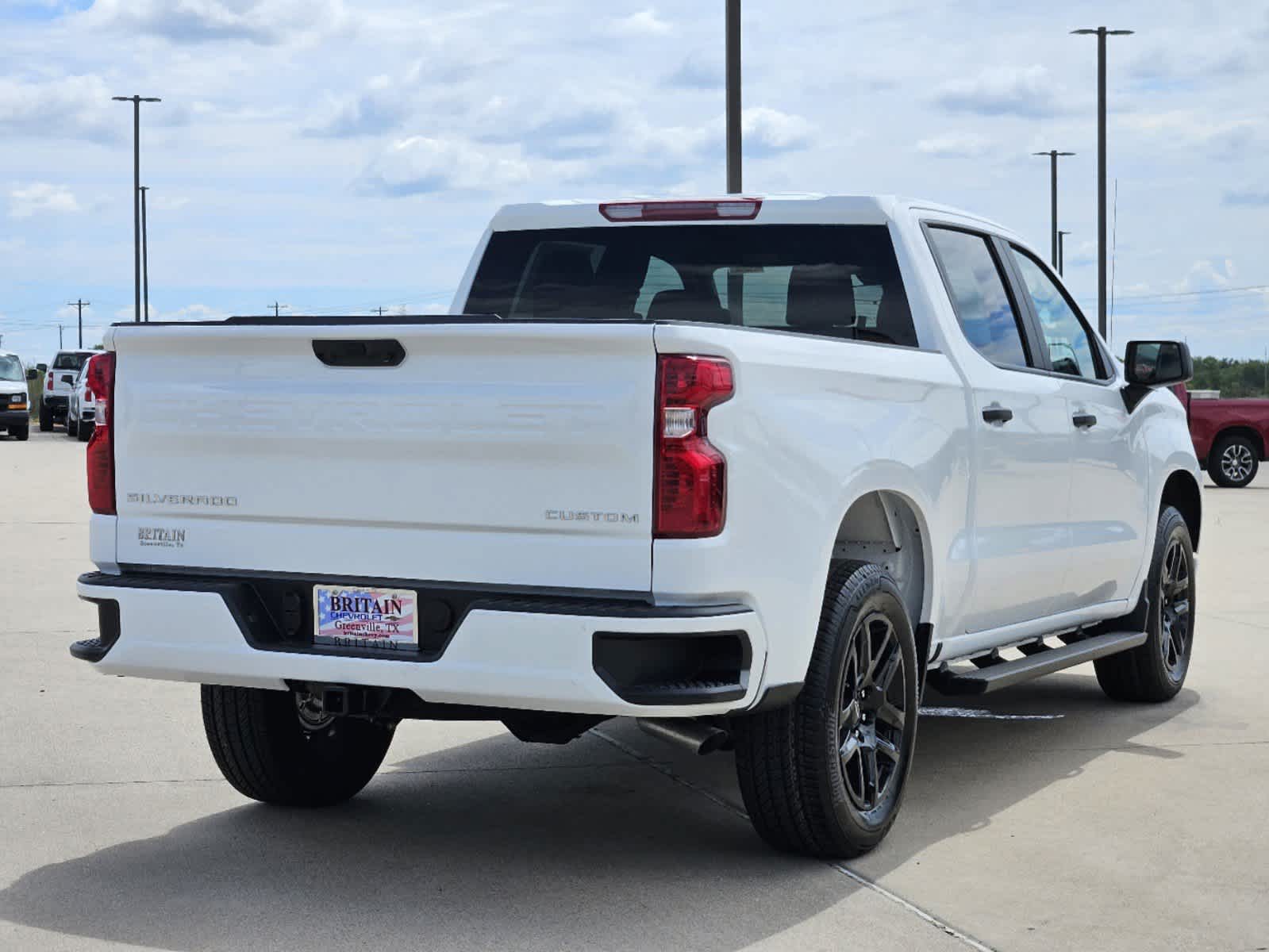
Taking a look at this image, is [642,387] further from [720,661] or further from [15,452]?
[15,452]

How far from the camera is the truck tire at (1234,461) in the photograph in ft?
86.6

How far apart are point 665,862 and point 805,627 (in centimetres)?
93

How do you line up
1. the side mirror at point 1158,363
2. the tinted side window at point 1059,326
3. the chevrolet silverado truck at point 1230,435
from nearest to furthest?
the tinted side window at point 1059,326
the side mirror at point 1158,363
the chevrolet silverado truck at point 1230,435

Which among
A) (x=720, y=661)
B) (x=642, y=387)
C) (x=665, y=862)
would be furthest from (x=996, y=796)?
(x=642, y=387)

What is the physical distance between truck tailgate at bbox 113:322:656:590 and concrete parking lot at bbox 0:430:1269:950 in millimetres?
913

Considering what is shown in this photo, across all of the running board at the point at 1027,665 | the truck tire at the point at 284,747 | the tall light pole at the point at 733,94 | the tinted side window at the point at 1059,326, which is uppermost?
the tall light pole at the point at 733,94

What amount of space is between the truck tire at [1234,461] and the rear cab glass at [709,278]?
20732mm

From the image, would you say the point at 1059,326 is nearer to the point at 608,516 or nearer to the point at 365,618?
the point at 608,516

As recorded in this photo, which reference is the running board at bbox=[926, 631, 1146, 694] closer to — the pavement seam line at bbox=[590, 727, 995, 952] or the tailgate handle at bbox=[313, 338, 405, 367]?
the pavement seam line at bbox=[590, 727, 995, 952]

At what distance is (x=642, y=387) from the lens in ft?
16.1

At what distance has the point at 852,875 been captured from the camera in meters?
5.62

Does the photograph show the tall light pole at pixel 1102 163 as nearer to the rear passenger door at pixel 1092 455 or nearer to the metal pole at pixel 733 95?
the metal pole at pixel 733 95

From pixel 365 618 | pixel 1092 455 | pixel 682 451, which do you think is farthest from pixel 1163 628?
pixel 365 618

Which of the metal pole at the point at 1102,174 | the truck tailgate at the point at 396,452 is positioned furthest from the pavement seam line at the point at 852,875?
the metal pole at the point at 1102,174
